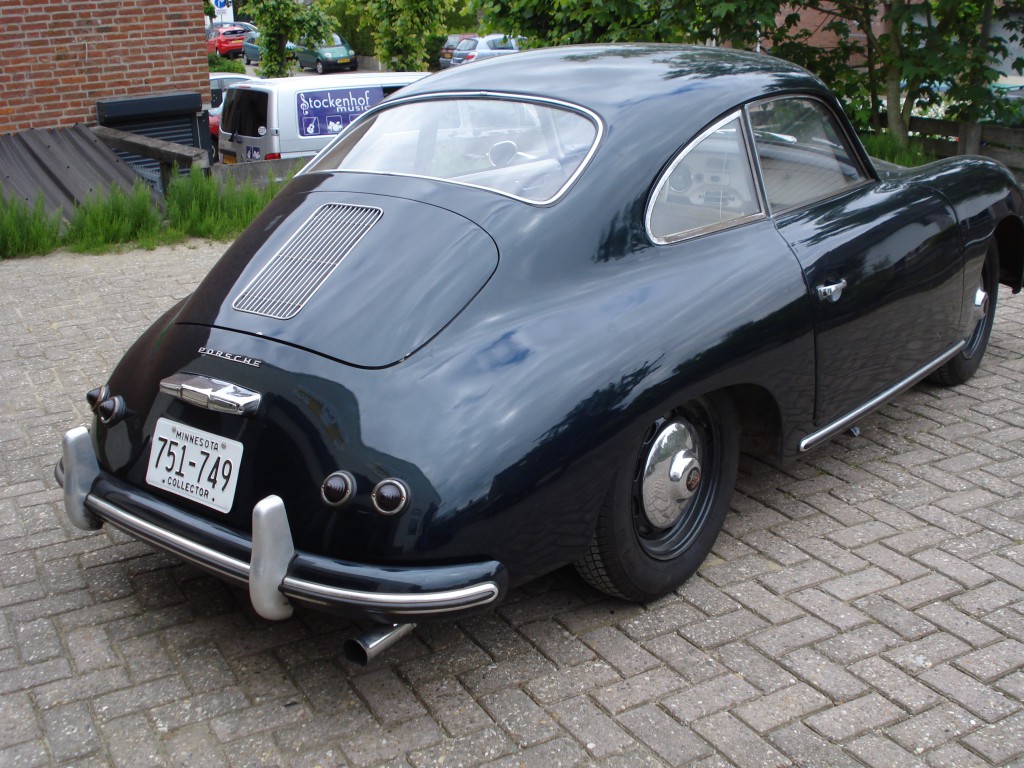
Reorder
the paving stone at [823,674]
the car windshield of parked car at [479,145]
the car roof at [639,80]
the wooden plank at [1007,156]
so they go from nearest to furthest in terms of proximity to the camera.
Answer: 1. the paving stone at [823,674]
2. the car windshield of parked car at [479,145]
3. the car roof at [639,80]
4. the wooden plank at [1007,156]

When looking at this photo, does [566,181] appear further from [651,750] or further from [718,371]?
[651,750]

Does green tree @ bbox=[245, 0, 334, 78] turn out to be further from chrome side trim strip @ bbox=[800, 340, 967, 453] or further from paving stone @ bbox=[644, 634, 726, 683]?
paving stone @ bbox=[644, 634, 726, 683]

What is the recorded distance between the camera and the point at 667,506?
3434 mm

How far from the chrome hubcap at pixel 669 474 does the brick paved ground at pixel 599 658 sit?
1.03 feet

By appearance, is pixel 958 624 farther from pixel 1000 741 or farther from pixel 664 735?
pixel 664 735

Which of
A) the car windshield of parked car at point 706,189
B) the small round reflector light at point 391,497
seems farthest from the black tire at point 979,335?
the small round reflector light at point 391,497

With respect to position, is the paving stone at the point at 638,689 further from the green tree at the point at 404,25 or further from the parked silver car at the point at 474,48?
the parked silver car at the point at 474,48

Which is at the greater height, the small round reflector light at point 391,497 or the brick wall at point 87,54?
the brick wall at point 87,54

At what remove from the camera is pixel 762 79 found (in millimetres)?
3992

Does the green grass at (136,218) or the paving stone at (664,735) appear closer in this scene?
the paving stone at (664,735)

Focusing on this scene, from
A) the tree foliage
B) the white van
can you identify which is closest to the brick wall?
the white van

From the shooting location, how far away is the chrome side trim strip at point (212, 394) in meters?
2.91

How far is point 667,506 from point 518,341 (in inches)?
32.8

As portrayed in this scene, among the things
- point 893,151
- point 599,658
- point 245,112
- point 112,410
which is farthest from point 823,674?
point 245,112
